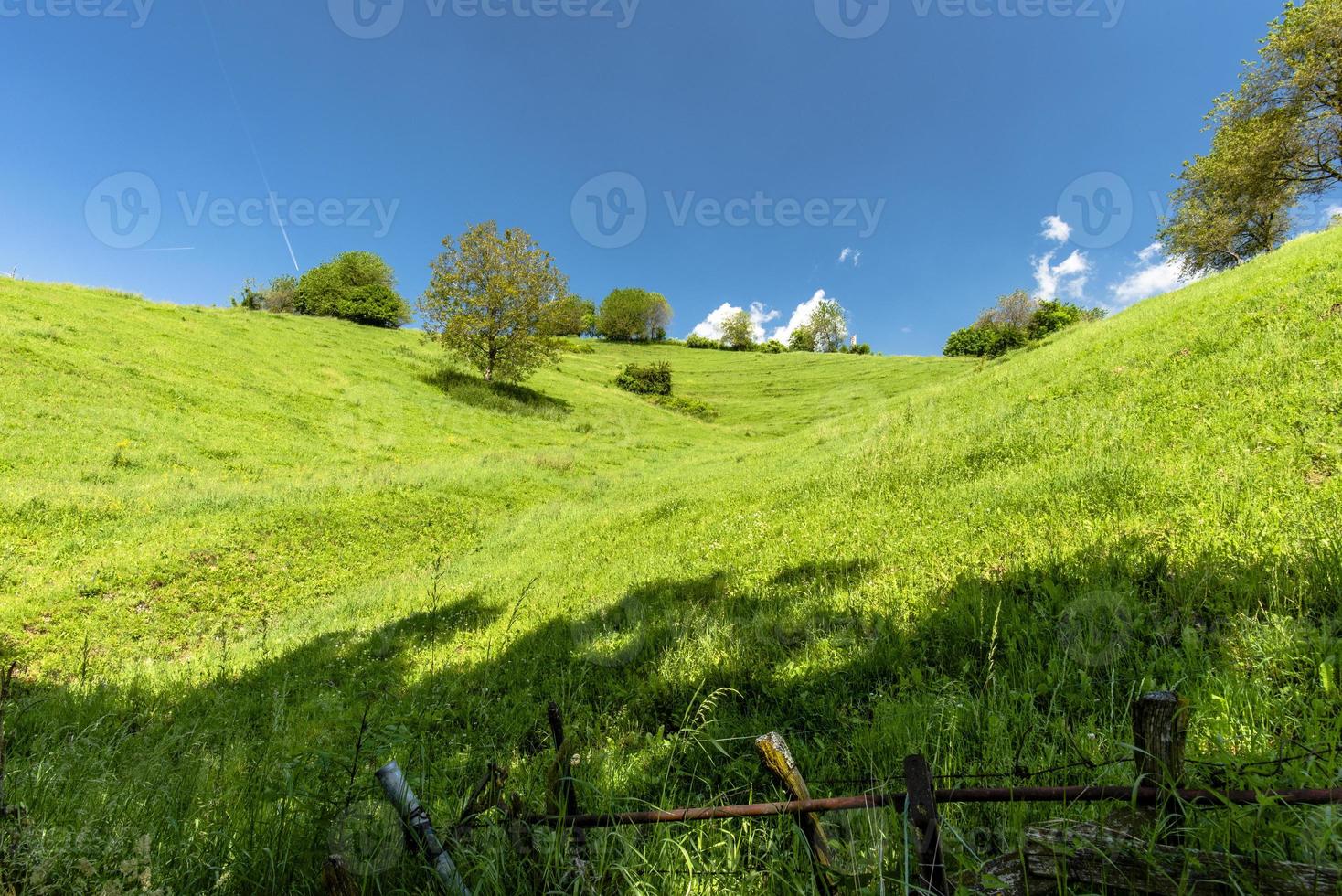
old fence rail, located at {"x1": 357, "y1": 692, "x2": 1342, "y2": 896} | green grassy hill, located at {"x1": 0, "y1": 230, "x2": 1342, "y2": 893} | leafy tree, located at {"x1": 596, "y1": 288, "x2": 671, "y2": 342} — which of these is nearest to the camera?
old fence rail, located at {"x1": 357, "y1": 692, "x2": 1342, "y2": 896}

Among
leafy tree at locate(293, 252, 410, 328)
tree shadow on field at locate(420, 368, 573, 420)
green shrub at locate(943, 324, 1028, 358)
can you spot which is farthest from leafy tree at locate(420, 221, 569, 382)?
green shrub at locate(943, 324, 1028, 358)

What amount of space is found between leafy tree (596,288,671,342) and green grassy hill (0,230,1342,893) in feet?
292

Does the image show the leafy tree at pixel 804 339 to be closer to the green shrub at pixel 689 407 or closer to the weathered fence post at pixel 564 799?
the green shrub at pixel 689 407

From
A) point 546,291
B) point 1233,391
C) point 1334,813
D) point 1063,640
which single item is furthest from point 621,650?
point 546,291

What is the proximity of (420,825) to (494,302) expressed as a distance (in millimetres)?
38791

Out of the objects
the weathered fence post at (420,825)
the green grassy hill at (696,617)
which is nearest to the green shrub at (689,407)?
the green grassy hill at (696,617)

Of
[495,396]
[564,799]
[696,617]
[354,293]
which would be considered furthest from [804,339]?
[564,799]

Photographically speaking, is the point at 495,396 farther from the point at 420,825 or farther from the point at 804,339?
the point at 804,339

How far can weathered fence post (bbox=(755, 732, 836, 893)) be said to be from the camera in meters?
1.62

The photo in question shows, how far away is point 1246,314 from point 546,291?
120 feet

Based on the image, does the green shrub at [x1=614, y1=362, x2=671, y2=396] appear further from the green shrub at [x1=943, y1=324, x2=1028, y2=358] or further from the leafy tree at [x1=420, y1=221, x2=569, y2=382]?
the green shrub at [x1=943, y1=324, x2=1028, y2=358]

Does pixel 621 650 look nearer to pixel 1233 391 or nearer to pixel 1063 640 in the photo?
pixel 1063 640

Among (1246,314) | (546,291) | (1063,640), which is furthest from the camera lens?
(546,291)

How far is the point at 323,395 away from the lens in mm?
26391
